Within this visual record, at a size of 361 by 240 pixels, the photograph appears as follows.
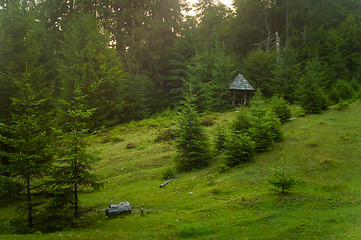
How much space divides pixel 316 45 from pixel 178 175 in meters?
31.9

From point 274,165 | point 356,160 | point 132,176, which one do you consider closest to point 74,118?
point 132,176

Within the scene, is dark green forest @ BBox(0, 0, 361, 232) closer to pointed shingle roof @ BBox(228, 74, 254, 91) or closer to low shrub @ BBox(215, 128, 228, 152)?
pointed shingle roof @ BBox(228, 74, 254, 91)

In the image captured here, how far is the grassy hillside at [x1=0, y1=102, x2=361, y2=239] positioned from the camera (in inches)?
347

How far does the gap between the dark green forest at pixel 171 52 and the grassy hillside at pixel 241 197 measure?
26.2 feet

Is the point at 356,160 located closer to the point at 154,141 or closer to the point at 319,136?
the point at 319,136

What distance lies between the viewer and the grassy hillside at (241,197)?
347 inches

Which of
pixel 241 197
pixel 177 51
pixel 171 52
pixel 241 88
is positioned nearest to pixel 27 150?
pixel 241 197

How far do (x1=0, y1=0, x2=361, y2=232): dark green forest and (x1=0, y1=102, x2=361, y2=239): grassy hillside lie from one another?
7974mm

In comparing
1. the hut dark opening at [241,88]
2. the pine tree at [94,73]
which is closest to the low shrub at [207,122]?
the hut dark opening at [241,88]

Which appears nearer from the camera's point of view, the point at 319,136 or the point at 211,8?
the point at 319,136

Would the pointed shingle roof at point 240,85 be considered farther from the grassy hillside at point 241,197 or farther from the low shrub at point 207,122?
the grassy hillside at point 241,197

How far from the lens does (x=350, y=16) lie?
3753 centimetres

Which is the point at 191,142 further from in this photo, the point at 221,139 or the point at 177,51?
the point at 177,51

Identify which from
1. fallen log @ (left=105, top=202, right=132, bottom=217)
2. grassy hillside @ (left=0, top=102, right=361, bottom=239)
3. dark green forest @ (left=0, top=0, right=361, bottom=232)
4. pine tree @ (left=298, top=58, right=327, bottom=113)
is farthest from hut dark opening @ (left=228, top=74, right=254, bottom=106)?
fallen log @ (left=105, top=202, right=132, bottom=217)
